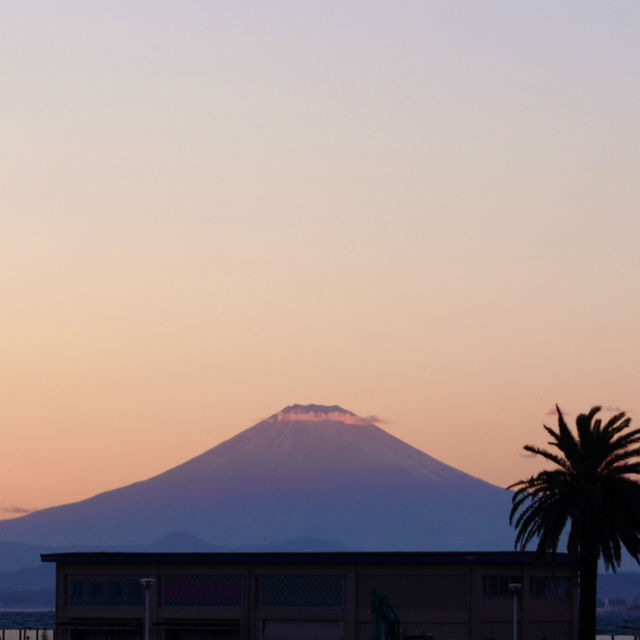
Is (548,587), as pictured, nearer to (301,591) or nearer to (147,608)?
(301,591)

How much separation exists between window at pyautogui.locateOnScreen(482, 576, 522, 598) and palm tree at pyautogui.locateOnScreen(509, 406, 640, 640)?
7.75 meters

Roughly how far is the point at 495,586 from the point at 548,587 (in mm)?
3440

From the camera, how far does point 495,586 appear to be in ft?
328

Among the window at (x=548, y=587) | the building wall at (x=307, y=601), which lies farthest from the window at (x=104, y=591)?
the window at (x=548, y=587)

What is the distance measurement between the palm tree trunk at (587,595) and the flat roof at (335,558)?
3.51 m

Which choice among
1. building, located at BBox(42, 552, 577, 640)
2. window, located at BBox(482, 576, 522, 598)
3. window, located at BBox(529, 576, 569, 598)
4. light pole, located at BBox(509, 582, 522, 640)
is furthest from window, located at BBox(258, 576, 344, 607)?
window, located at BBox(529, 576, 569, 598)

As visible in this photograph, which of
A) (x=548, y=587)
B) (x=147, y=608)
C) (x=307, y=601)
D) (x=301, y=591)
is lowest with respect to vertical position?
(x=147, y=608)

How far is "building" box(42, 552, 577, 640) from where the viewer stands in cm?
9962

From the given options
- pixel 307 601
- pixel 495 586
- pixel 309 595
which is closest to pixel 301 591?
pixel 309 595

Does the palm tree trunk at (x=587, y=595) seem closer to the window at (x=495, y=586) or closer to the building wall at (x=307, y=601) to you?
the building wall at (x=307, y=601)

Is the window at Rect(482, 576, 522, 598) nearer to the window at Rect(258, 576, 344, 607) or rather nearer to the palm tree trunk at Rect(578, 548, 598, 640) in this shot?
the palm tree trunk at Rect(578, 548, 598, 640)

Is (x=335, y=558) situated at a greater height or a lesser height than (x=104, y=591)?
greater

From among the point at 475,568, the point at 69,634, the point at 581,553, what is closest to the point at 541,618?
the point at 475,568

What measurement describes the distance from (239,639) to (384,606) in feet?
59.5
